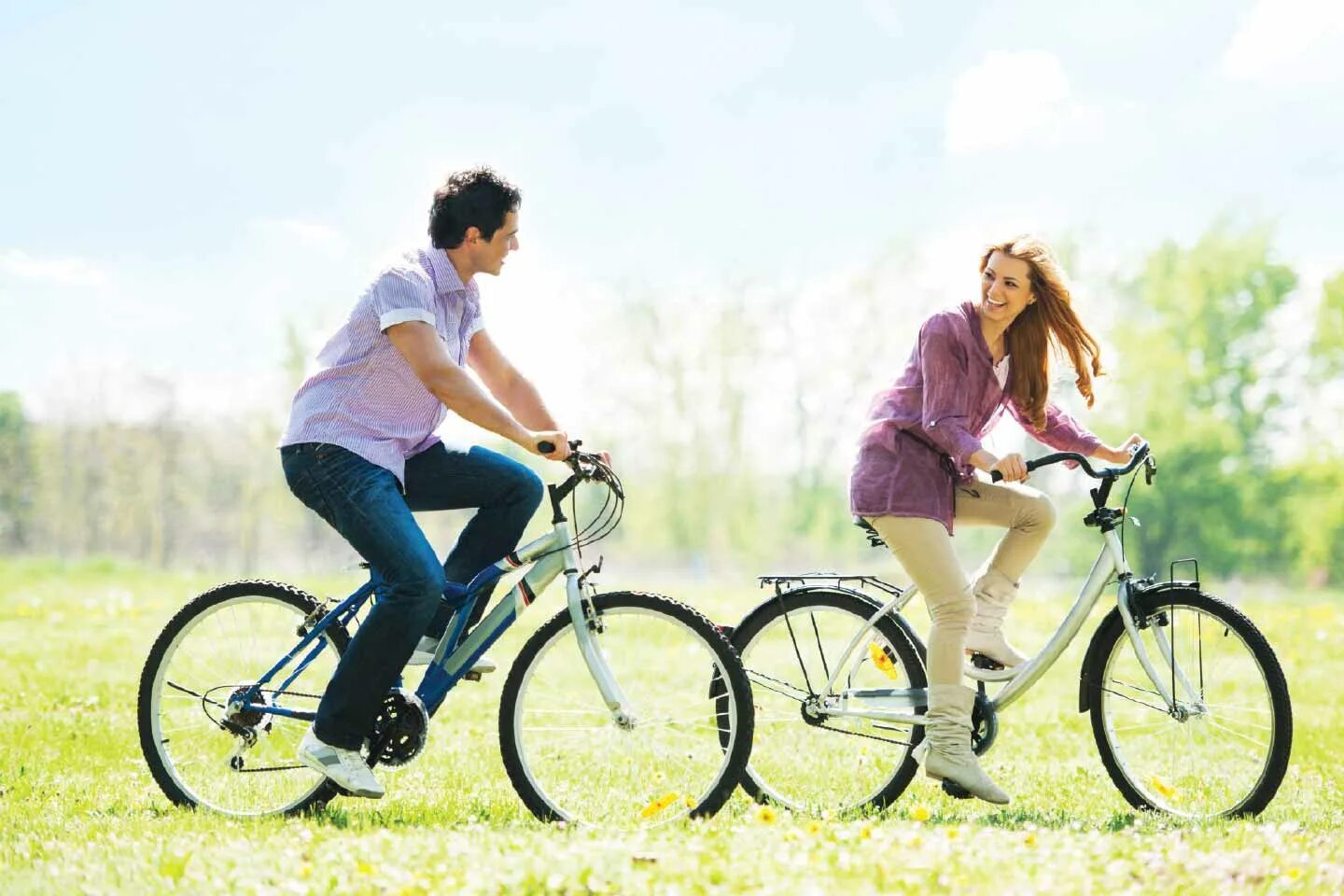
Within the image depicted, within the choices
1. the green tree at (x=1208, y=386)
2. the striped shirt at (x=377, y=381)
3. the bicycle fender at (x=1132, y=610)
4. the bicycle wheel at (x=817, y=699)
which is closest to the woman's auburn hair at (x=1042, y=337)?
the bicycle fender at (x=1132, y=610)

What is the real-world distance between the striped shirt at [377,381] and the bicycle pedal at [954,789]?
2361 millimetres

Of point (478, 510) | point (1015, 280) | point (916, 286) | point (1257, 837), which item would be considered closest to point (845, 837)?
point (1257, 837)

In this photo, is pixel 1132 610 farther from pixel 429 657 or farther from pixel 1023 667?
pixel 429 657

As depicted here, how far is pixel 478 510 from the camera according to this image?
512cm

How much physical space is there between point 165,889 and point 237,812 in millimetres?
1419

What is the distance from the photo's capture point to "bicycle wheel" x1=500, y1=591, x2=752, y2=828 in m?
4.82

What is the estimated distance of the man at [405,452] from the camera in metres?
4.82

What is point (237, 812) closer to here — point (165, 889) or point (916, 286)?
point (165, 889)

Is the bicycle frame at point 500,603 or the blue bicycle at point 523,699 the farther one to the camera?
the bicycle frame at point 500,603

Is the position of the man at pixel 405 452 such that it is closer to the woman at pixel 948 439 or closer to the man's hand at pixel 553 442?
the man's hand at pixel 553 442

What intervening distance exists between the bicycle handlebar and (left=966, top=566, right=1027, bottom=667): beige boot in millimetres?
516

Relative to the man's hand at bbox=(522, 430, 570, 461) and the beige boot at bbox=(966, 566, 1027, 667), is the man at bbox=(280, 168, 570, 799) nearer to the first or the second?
the man's hand at bbox=(522, 430, 570, 461)

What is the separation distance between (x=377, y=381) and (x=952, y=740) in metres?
2.54

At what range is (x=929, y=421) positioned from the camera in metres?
5.09
